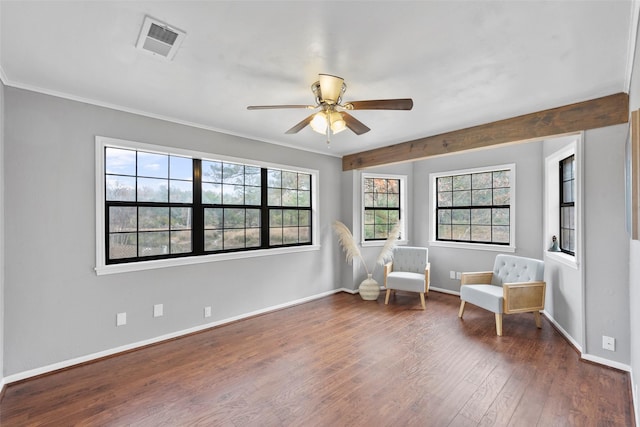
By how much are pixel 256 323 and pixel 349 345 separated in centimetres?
130

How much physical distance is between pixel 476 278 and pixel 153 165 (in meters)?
4.35

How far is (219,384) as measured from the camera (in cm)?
242

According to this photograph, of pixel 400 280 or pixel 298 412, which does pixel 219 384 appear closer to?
pixel 298 412

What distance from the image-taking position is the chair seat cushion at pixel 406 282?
4.41 meters

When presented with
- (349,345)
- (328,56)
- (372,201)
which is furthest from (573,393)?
(372,201)

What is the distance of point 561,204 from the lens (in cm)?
378

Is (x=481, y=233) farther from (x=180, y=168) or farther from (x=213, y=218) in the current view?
(x=180, y=168)

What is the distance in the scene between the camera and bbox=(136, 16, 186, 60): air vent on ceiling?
5.49 ft

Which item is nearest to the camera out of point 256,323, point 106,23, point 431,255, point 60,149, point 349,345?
point 106,23

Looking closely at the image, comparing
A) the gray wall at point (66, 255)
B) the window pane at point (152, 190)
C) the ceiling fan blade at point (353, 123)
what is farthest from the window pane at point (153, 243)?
the ceiling fan blade at point (353, 123)

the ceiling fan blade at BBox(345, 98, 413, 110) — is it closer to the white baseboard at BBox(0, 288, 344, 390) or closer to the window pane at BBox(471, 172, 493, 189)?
the white baseboard at BBox(0, 288, 344, 390)

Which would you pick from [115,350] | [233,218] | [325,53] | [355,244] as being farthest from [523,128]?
[115,350]

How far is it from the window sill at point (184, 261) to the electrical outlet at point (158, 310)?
427 millimetres

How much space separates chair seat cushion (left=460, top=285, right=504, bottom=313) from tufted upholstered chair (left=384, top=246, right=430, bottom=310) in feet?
2.14
